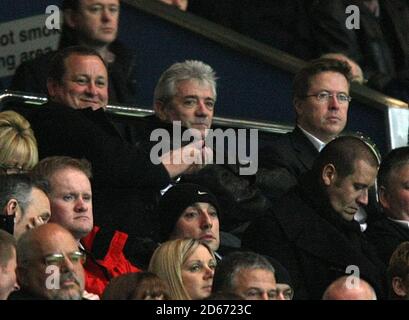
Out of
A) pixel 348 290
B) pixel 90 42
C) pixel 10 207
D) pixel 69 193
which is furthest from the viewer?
pixel 90 42

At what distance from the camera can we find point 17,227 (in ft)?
30.0

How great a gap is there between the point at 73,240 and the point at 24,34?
425 centimetres

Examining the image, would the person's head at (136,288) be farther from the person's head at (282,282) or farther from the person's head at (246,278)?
the person's head at (282,282)

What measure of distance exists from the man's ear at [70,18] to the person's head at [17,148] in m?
2.10

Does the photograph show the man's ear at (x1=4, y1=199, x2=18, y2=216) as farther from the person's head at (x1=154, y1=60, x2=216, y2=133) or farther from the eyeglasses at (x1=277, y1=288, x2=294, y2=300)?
the person's head at (x1=154, y1=60, x2=216, y2=133)

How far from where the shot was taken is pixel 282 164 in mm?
11297

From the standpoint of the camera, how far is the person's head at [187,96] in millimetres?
11016

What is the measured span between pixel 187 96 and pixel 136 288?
2.66m

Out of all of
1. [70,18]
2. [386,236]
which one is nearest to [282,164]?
[386,236]

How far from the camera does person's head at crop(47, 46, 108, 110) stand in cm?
1050

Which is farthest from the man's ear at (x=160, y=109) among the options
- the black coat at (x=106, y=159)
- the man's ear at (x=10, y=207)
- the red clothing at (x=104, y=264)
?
the man's ear at (x=10, y=207)

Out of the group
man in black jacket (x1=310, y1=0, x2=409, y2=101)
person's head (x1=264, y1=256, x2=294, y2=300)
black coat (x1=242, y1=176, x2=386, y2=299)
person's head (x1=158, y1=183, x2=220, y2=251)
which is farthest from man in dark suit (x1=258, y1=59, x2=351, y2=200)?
man in black jacket (x1=310, y1=0, x2=409, y2=101)

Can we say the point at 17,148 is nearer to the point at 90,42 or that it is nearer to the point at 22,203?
the point at 22,203

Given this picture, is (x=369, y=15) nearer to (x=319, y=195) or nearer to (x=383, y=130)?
(x=383, y=130)
